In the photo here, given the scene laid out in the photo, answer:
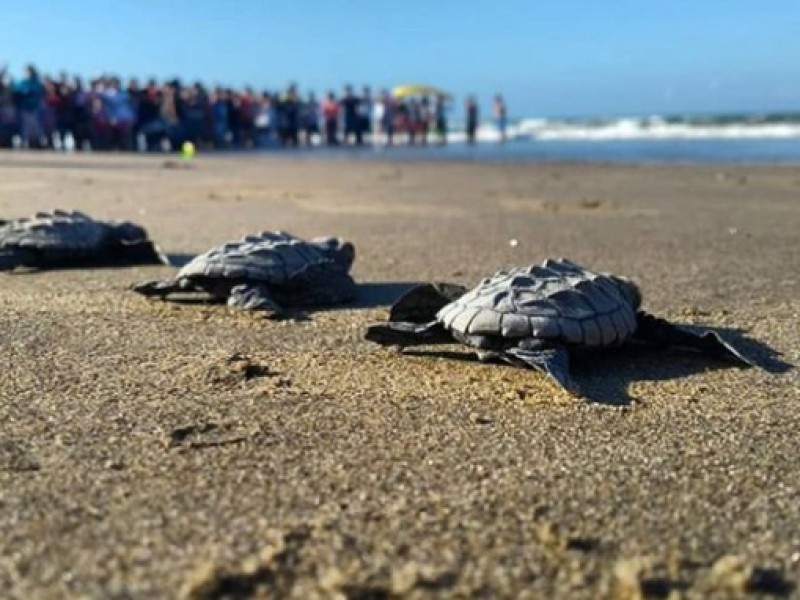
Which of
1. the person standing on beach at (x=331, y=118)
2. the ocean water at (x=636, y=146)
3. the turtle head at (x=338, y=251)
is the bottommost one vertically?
the ocean water at (x=636, y=146)

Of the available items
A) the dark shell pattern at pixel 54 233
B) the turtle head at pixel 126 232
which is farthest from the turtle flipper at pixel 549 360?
the turtle head at pixel 126 232

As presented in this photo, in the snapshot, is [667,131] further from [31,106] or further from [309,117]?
[31,106]

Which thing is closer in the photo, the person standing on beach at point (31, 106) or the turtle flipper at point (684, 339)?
the turtle flipper at point (684, 339)

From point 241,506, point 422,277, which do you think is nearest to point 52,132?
point 422,277

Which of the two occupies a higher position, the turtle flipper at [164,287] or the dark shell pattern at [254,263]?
the dark shell pattern at [254,263]

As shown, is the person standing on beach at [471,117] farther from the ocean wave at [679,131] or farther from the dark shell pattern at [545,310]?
the dark shell pattern at [545,310]

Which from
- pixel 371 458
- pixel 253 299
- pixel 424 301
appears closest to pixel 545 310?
pixel 424 301

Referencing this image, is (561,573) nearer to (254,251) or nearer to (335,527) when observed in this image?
(335,527)
